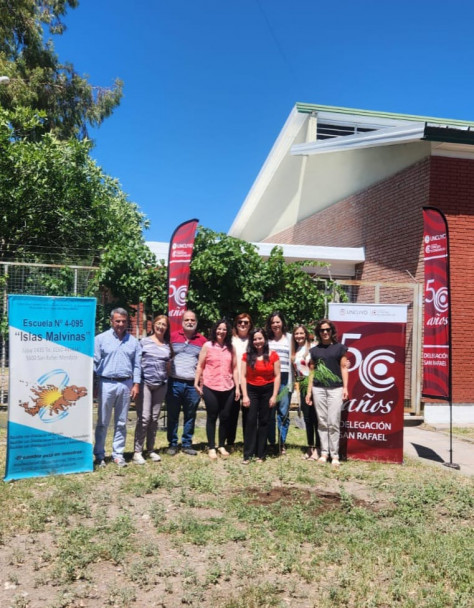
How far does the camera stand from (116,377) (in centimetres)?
640

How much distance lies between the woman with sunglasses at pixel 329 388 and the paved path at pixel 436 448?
1.48 meters

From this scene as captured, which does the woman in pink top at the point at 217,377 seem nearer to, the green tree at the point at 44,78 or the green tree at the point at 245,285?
the green tree at the point at 245,285

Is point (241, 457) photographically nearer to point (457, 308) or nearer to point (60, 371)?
point (60, 371)

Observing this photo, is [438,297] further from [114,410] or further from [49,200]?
[49,200]

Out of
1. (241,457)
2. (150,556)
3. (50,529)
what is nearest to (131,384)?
(241,457)

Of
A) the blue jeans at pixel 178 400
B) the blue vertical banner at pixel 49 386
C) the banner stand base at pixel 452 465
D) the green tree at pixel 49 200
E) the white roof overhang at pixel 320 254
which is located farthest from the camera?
the white roof overhang at pixel 320 254

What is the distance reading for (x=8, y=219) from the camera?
13250mm

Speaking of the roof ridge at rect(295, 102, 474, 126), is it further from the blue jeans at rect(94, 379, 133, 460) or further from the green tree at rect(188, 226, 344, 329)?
the blue jeans at rect(94, 379, 133, 460)

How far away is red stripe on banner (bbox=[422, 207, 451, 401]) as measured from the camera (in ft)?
24.8

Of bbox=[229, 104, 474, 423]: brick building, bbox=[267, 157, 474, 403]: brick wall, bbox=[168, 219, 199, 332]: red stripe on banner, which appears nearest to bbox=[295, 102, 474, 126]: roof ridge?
bbox=[229, 104, 474, 423]: brick building

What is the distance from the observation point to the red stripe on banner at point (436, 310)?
7.56m

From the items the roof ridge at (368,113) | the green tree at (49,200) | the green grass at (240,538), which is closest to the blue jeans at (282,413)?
the green grass at (240,538)

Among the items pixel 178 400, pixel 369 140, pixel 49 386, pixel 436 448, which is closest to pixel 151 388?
pixel 178 400

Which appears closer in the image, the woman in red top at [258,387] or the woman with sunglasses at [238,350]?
the woman in red top at [258,387]
